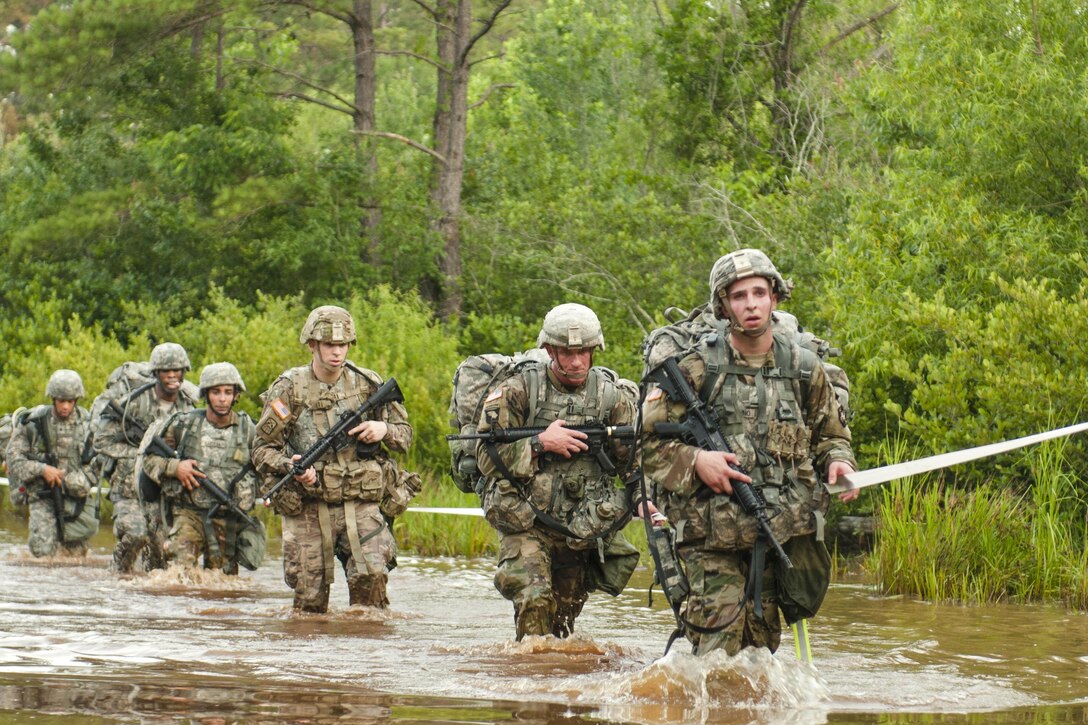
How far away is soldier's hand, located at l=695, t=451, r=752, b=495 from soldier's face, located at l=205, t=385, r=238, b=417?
7.10 metres

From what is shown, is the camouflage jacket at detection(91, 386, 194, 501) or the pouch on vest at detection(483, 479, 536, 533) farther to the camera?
the camouflage jacket at detection(91, 386, 194, 501)

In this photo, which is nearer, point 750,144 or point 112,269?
point 750,144

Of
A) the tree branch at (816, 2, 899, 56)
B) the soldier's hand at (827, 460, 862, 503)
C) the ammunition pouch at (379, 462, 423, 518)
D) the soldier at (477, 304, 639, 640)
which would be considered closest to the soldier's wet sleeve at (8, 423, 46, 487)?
the ammunition pouch at (379, 462, 423, 518)

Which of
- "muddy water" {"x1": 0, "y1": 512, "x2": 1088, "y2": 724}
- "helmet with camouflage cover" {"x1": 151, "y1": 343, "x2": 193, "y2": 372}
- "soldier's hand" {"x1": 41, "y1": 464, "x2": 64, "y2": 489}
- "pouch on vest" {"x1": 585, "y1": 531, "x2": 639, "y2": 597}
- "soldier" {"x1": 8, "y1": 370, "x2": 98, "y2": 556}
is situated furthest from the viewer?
"soldier" {"x1": 8, "y1": 370, "x2": 98, "y2": 556}

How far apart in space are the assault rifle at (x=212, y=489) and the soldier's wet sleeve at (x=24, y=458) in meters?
3.63

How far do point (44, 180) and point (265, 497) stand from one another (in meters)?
22.6

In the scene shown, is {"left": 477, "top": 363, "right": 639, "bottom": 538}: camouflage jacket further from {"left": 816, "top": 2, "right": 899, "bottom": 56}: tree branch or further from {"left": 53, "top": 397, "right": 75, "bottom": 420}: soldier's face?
{"left": 816, "top": 2, "right": 899, "bottom": 56}: tree branch

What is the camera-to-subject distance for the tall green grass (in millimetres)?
11867

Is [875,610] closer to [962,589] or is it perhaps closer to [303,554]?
[962,589]

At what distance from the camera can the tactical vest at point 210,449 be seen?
1352 cm

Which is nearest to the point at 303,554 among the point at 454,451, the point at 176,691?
the point at 454,451

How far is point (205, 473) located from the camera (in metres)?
13.5

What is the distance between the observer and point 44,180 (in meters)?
31.5

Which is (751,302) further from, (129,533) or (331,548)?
(129,533)
